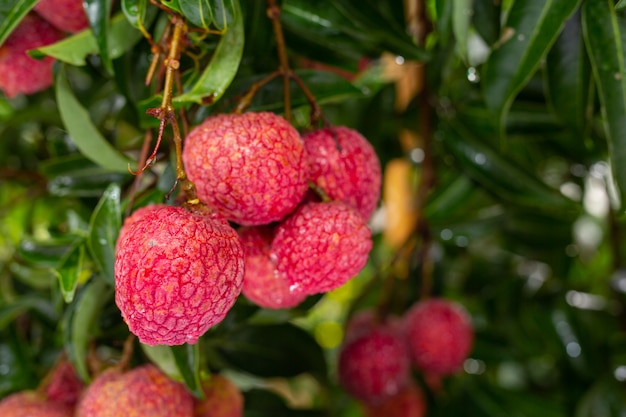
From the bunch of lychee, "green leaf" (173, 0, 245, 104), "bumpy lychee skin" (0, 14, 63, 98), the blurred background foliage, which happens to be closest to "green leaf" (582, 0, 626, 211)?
the blurred background foliage

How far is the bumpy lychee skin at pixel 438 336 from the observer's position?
3.39 feet

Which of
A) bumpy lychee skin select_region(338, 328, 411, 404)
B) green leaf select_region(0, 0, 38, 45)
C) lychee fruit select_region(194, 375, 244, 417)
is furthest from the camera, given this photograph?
bumpy lychee skin select_region(338, 328, 411, 404)

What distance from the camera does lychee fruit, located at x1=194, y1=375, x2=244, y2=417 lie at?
72 centimetres

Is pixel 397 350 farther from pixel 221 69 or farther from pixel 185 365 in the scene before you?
pixel 221 69

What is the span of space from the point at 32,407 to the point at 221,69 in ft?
1.35

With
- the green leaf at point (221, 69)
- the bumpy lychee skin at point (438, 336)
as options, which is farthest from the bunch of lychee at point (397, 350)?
the green leaf at point (221, 69)

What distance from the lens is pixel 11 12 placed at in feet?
2.01

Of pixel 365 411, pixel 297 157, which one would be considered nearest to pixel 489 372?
pixel 365 411

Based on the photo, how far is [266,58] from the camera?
0.77 meters

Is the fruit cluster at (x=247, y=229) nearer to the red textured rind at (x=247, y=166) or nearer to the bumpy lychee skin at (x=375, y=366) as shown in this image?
the red textured rind at (x=247, y=166)

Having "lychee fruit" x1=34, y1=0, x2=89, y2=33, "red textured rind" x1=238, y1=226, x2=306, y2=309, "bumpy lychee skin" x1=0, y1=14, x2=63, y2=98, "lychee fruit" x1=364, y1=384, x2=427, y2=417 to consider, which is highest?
"lychee fruit" x1=34, y1=0, x2=89, y2=33

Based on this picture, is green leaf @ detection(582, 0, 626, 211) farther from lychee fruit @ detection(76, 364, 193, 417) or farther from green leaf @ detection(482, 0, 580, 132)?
lychee fruit @ detection(76, 364, 193, 417)

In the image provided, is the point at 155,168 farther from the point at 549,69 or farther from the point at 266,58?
the point at 549,69

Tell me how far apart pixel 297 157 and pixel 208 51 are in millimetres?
160
